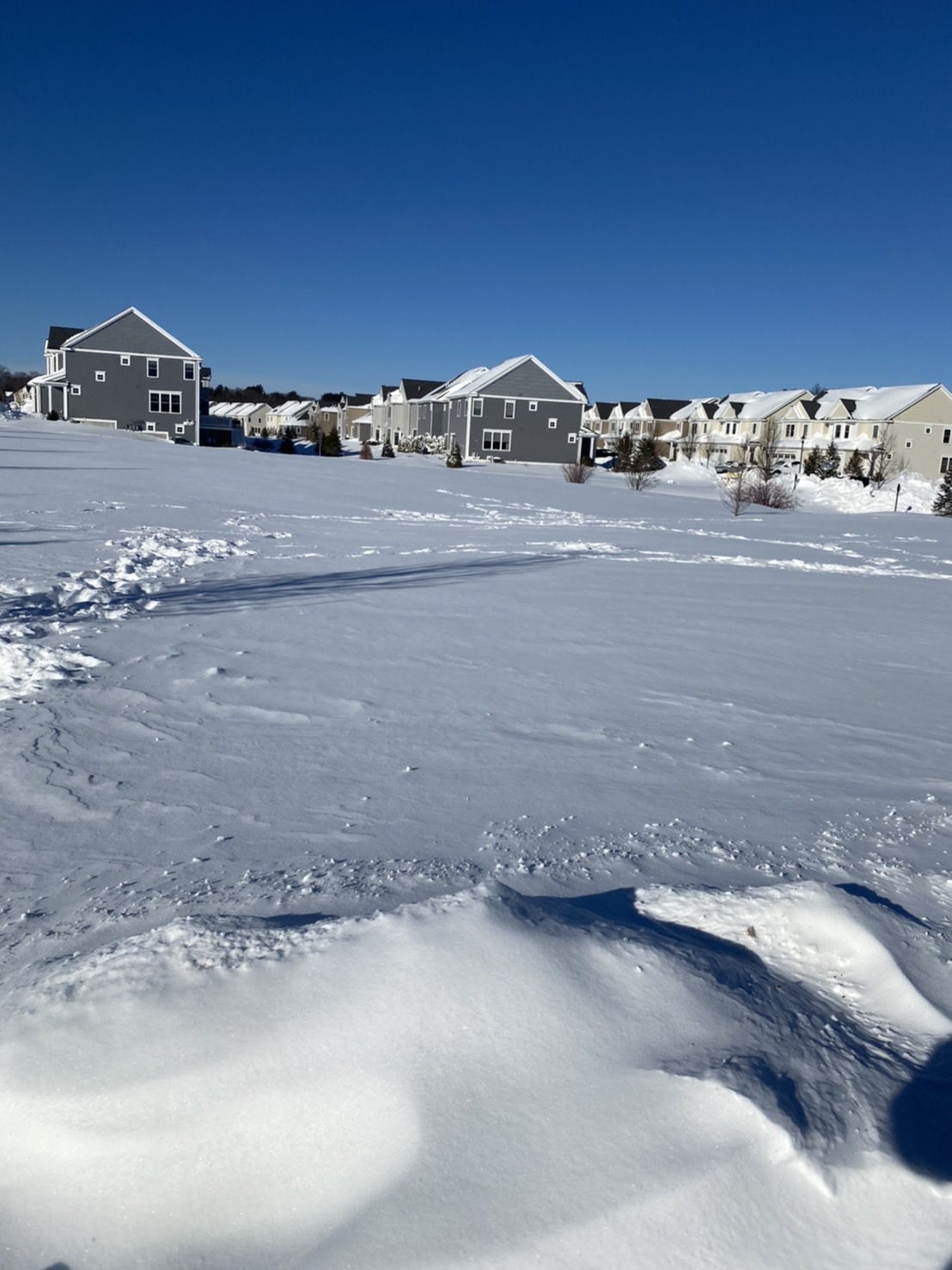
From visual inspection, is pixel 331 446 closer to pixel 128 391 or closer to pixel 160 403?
pixel 160 403

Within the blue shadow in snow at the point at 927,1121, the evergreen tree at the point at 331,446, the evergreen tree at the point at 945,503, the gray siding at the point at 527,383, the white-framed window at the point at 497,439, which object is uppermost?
the gray siding at the point at 527,383

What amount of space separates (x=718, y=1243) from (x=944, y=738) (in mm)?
4266

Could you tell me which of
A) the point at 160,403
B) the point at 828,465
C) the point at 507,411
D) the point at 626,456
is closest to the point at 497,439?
the point at 507,411

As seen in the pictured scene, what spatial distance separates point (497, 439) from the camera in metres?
53.1

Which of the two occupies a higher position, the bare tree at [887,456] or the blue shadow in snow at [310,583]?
the bare tree at [887,456]

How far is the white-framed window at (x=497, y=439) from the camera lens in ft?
174

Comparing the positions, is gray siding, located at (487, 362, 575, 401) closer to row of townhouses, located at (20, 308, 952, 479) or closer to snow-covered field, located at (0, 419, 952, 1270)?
row of townhouses, located at (20, 308, 952, 479)

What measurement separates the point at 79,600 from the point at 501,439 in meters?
47.3

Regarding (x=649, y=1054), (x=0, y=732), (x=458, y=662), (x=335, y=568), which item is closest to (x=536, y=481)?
(x=335, y=568)

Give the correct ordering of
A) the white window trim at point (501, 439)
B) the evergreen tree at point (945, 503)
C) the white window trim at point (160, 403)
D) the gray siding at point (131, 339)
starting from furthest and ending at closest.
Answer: the white window trim at point (501, 439), the white window trim at point (160, 403), the gray siding at point (131, 339), the evergreen tree at point (945, 503)

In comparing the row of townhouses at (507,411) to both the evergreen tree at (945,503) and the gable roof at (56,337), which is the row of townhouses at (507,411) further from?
the evergreen tree at (945,503)

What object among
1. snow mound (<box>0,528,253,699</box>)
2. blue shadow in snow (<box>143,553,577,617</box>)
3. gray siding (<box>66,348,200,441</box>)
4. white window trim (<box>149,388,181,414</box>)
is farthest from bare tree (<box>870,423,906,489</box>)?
snow mound (<box>0,528,253,699</box>)

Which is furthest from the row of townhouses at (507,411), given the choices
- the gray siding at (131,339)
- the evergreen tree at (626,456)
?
the evergreen tree at (626,456)

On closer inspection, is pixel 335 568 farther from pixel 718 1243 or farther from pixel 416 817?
pixel 718 1243
